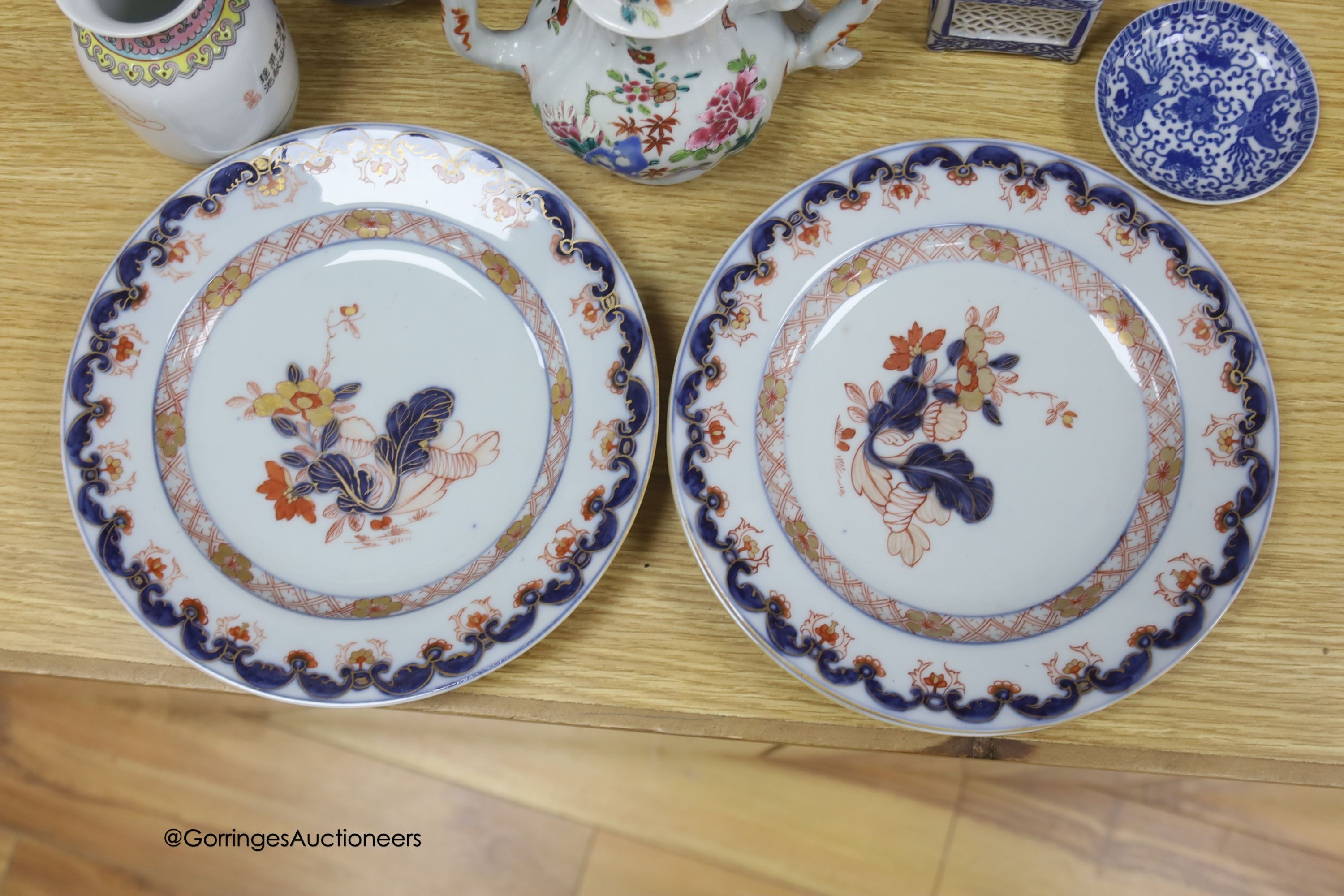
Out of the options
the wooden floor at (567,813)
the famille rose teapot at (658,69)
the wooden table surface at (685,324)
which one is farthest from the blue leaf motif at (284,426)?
the wooden floor at (567,813)

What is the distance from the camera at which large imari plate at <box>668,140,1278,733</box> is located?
25.1 inches

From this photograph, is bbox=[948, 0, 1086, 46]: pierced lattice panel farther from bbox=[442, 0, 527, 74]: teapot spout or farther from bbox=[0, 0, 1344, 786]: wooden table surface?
bbox=[442, 0, 527, 74]: teapot spout

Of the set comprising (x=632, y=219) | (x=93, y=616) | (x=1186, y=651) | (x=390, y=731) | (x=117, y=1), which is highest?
(x=117, y=1)

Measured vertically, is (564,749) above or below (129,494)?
below

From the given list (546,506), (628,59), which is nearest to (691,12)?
(628,59)

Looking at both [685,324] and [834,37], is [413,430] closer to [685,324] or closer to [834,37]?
[685,324]

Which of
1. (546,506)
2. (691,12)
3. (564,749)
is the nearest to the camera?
(691,12)

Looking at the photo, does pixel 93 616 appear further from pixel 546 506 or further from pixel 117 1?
pixel 117 1

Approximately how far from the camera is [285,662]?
2.08ft

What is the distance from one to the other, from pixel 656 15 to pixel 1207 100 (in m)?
0.48

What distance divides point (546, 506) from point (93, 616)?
1.18 ft

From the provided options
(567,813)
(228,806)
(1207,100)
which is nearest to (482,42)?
(1207,100)

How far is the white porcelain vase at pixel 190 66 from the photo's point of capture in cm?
62

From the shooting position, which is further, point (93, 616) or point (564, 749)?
point (564, 749)
